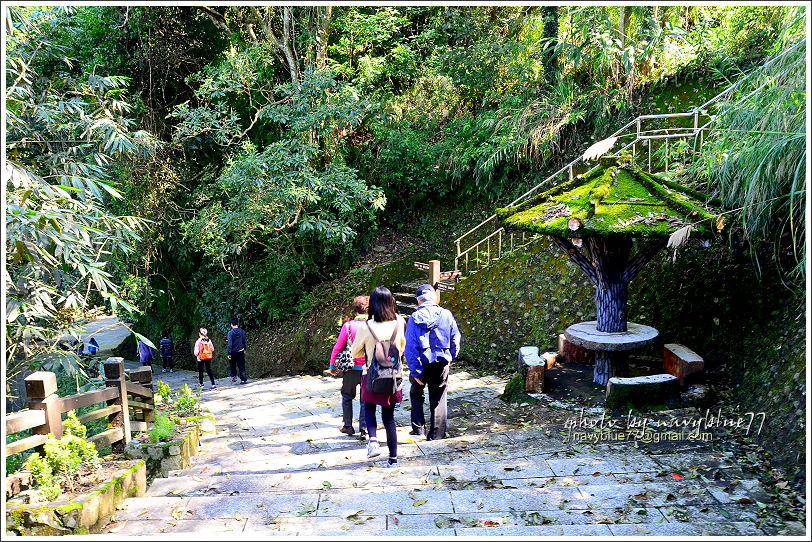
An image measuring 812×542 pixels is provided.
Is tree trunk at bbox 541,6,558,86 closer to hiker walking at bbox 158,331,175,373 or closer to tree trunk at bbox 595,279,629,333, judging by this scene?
tree trunk at bbox 595,279,629,333

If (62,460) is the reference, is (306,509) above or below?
below

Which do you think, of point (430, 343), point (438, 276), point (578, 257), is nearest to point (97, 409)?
point (430, 343)

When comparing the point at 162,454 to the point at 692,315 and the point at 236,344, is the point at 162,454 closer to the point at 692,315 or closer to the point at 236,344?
the point at 236,344

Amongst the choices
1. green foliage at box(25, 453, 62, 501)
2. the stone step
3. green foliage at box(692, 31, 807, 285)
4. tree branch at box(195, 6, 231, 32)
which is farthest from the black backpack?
tree branch at box(195, 6, 231, 32)

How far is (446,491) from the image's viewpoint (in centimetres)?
497

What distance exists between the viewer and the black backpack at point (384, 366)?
576cm

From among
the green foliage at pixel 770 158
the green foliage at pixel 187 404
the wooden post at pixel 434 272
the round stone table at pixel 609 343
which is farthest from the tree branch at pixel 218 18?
the green foliage at pixel 770 158

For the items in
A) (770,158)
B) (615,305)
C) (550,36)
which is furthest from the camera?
(550,36)

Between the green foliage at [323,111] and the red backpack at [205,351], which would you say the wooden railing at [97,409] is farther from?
the red backpack at [205,351]

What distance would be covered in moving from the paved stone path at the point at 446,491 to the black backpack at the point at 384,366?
0.80 m

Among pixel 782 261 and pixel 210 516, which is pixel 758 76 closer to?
pixel 782 261

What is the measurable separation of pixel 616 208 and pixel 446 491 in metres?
4.27

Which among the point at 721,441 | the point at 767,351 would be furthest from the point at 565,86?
the point at 721,441

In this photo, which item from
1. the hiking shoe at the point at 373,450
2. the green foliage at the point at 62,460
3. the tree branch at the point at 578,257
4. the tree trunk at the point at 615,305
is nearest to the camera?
the green foliage at the point at 62,460
